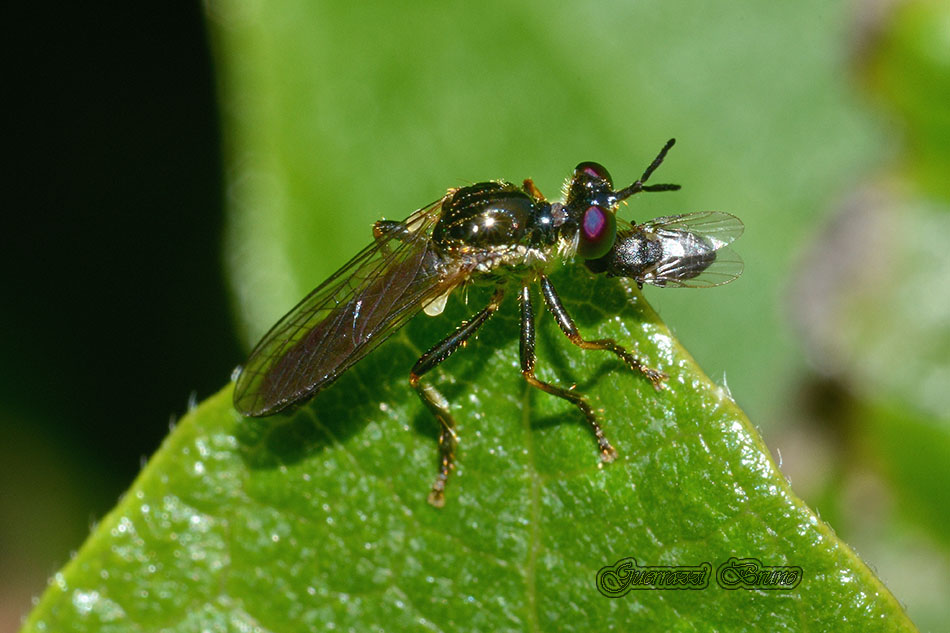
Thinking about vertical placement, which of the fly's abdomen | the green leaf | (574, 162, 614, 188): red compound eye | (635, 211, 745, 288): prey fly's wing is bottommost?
the green leaf

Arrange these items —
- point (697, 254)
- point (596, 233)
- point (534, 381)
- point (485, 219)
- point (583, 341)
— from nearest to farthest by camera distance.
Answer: point (534, 381) < point (583, 341) < point (596, 233) < point (697, 254) < point (485, 219)

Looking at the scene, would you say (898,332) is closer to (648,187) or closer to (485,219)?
(648,187)

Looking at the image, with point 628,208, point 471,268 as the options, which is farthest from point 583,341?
point 628,208

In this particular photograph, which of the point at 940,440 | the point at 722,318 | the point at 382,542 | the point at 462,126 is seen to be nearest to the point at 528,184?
the point at 462,126

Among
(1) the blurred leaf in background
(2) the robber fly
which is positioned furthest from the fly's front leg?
(1) the blurred leaf in background

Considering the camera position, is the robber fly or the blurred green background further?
the blurred green background

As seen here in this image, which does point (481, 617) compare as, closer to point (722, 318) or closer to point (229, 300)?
point (722, 318)

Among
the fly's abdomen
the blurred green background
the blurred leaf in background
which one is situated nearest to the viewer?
the fly's abdomen

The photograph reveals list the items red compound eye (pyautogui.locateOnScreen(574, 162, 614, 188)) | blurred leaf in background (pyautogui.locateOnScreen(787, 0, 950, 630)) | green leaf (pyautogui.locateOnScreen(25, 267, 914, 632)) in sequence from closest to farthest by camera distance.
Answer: green leaf (pyautogui.locateOnScreen(25, 267, 914, 632))
red compound eye (pyautogui.locateOnScreen(574, 162, 614, 188))
blurred leaf in background (pyautogui.locateOnScreen(787, 0, 950, 630))

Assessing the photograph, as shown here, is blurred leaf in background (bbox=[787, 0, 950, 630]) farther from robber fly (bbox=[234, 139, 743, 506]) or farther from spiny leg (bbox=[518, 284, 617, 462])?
spiny leg (bbox=[518, 284, 617, 462])
